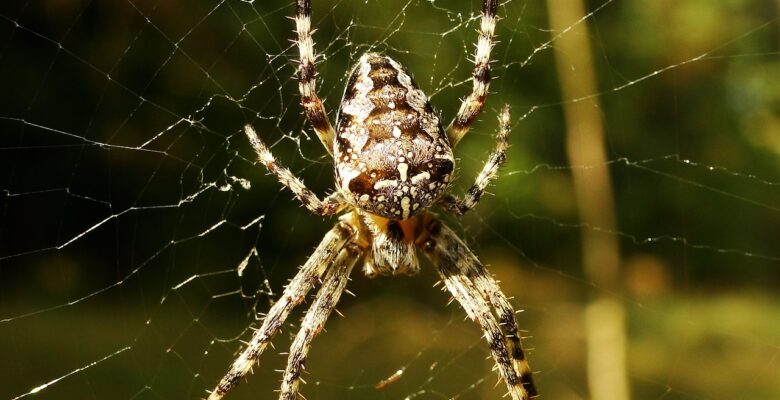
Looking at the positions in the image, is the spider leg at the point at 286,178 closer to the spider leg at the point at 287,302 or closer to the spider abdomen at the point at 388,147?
the spider abdomen at the point at 388,147

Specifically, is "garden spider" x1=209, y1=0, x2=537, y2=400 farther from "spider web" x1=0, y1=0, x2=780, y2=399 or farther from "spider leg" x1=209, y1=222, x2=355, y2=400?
"spider web" x1=0, y1=0, x2=780, y2=399

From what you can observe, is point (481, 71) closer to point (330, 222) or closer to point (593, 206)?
point (593, 206)

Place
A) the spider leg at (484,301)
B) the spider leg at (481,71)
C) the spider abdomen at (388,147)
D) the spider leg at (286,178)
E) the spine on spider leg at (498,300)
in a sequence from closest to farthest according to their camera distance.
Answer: the spider abdomen at (388,147), the spider leg at (286,178), the spider leg at (481,71), the spider leg at (484,301), the spine on spider leg at (498,300)

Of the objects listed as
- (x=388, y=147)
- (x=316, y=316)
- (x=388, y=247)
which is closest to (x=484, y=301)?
(x=388, y=247)

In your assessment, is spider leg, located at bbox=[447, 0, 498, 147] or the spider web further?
the spider web

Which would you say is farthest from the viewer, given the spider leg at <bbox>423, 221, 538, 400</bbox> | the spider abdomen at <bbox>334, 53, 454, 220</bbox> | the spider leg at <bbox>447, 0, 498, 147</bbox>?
the spider leg at <bbox>423, 221, 538, 400</bbox>

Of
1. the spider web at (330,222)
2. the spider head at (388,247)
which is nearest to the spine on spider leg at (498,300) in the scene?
the spider head at (388,247)

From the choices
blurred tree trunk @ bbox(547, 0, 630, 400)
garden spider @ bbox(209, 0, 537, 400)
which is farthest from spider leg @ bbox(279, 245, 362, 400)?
blurred tree trunk @ bbox(547, 0, 630, 400)
